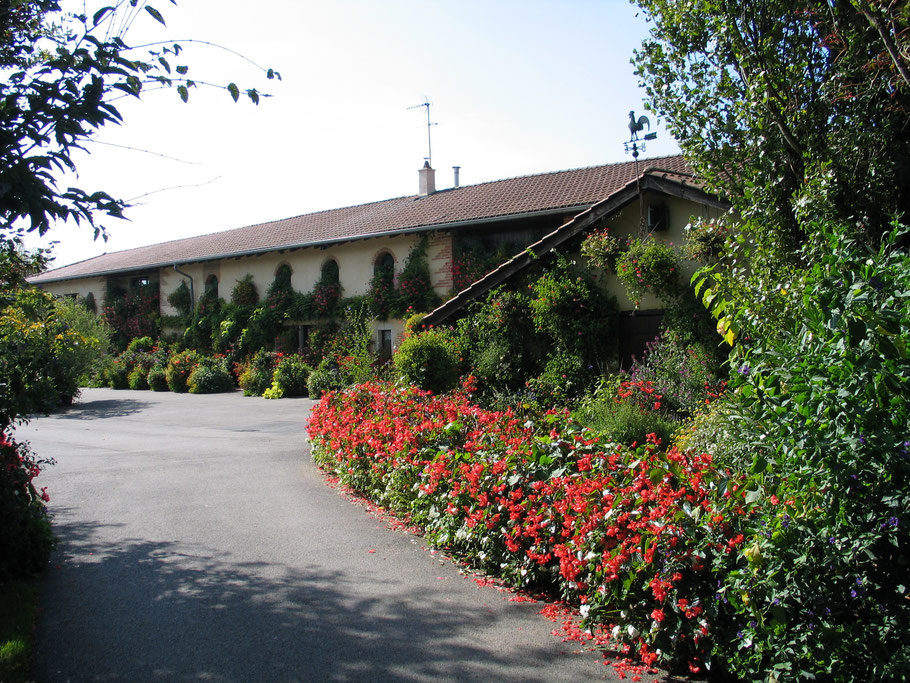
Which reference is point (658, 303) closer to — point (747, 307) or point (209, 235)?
point (747, 307)

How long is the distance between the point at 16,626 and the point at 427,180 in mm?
21493

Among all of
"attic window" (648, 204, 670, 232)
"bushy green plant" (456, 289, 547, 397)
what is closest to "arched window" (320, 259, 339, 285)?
"bushy green plant" (456, 289, 547, 397)

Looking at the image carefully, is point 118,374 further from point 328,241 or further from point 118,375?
point 328,241

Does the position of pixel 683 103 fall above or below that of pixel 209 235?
below

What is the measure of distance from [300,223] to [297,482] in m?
20.0

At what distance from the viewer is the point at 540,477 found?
204 inches

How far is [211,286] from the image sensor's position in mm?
27391

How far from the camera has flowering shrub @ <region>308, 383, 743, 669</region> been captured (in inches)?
145

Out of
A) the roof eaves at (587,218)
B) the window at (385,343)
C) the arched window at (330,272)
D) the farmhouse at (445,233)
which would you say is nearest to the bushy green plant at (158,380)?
the farmhouse at (445,233)

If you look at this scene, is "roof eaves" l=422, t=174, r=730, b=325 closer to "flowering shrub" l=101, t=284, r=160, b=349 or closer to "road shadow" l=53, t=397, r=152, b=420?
"road shadow" l=53, t=397, r=152, b=420

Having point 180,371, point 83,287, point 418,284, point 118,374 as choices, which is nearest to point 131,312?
point 118,374

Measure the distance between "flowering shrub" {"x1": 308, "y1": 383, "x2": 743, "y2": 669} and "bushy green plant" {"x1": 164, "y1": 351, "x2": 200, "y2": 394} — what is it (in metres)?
18.9

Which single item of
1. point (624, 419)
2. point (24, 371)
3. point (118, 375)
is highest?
point (24, 371)

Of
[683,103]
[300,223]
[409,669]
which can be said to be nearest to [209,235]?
[300,223]
